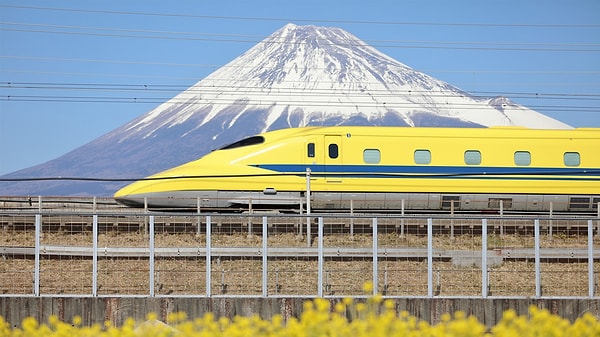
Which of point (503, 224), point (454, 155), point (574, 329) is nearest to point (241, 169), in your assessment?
point (454, 155)

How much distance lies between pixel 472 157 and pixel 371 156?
379 centimetres

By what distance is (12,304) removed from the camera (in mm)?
22875

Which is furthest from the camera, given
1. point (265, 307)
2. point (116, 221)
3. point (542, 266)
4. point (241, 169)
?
point (241, 169)

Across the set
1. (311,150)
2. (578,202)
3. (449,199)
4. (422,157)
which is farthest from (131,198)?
(578,202)

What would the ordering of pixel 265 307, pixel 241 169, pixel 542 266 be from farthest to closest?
pixel 241 169 < pixel 542 266 < pixel 265 307

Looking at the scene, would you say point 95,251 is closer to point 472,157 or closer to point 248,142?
point 248,142

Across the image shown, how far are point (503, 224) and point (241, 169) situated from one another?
1340 centimetres

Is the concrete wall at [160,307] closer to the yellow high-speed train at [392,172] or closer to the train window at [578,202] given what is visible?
the yellow high-speed train at [392,172]

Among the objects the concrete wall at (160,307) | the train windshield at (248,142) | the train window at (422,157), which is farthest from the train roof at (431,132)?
the concrete wall at (160,307)

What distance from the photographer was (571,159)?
3825 centimetres

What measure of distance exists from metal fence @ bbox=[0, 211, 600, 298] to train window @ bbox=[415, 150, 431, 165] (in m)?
9.76

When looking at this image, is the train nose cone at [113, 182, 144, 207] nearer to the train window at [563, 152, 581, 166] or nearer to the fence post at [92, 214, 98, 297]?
the fence post at [92, 214, 98, 297]

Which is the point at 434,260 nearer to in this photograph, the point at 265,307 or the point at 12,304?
the point at 265,307

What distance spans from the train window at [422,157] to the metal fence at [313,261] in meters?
9.76
